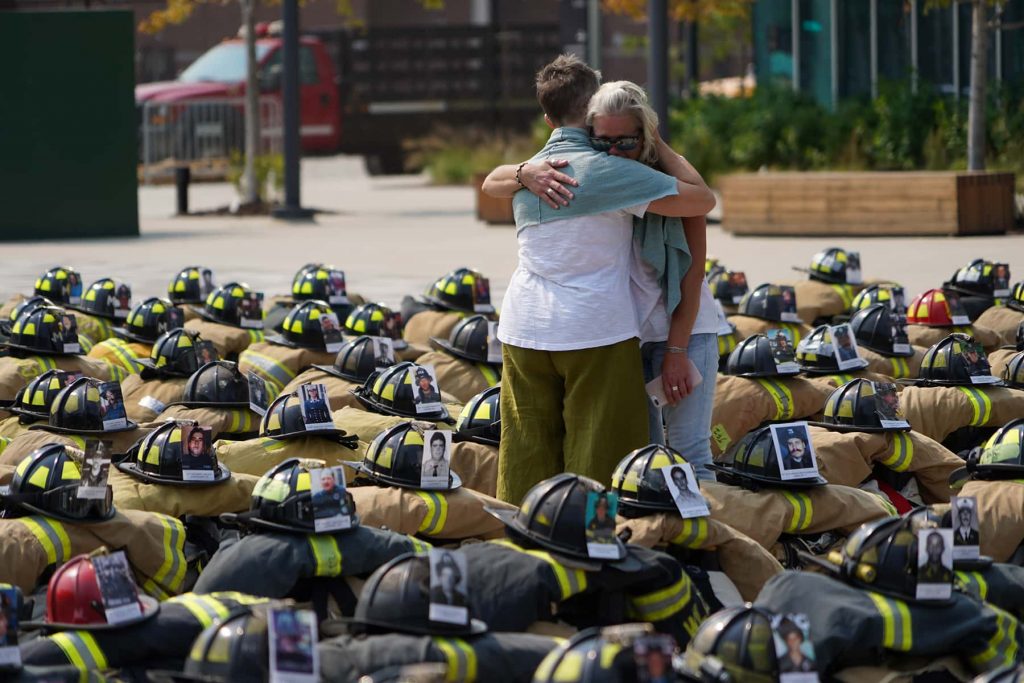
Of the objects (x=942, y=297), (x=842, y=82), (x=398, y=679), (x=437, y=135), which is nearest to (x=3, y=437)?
(x=398, y=679)

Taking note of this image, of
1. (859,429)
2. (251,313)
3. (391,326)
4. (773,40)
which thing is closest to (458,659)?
(859,429)

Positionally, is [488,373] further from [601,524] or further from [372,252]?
[372,252]

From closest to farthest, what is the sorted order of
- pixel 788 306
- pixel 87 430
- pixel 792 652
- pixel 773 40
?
pixel 792 652 → pixel 87 430 → pixel 788 306 → pixel 773 40

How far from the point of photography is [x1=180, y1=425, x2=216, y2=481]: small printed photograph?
21.6 feet

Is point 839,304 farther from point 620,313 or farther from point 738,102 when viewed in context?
point 738,102

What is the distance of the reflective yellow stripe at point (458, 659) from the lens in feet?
14.8

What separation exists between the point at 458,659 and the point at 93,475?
72.3 inches

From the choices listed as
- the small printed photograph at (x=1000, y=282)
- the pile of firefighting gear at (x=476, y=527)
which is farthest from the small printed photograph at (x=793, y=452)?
the small printed photograph at (x=1000, y=282)

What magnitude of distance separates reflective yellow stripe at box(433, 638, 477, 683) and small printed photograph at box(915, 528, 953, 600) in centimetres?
128

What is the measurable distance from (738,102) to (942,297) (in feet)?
50.9

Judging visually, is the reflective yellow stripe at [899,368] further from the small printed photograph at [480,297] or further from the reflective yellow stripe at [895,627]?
the reflective yellow stripe at [895,627]

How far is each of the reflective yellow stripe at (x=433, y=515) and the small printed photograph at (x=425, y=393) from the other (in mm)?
1817

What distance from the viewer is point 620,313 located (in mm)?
6043

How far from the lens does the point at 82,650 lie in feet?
15.5
